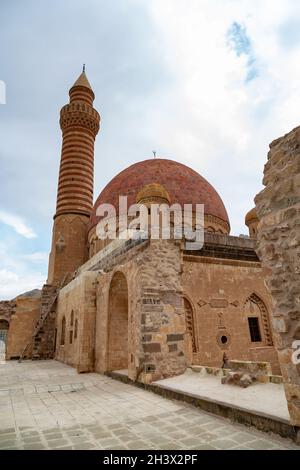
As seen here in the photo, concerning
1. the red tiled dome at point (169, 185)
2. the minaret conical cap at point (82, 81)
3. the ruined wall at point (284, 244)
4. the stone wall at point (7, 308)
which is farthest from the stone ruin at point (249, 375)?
the minaret conical cap at point (82, 81)

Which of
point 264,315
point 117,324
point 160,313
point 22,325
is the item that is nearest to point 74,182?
point 22,325

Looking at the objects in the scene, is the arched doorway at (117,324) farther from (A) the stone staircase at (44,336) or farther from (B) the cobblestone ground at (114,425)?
(A) the stone staircase at (44,336)

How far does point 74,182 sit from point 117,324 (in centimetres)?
1517

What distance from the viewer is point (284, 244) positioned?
3.01 metres

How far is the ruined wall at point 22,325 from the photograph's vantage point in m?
15.0

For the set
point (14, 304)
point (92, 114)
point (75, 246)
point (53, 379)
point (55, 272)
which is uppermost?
point (92, 114)

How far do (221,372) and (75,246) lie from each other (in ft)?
51.1

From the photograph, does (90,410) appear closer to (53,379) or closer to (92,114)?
(53,379)

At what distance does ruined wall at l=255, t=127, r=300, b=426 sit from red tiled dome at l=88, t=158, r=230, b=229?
1246 cm

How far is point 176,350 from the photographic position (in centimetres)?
617

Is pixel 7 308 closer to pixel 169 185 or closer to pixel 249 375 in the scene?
pixel 169 185

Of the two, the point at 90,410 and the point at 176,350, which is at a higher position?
the point at 176,350

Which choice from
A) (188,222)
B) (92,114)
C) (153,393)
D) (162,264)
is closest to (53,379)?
(153,393)
